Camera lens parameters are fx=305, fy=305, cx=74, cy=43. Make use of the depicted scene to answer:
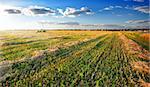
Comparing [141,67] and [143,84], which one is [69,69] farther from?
[141,67]

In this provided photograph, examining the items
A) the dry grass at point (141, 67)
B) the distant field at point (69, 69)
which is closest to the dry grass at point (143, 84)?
the distant field at point (69, 69)

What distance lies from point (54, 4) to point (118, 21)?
5.04 m

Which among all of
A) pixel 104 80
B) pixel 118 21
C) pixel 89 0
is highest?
pixel 89 0

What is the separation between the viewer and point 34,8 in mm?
16359

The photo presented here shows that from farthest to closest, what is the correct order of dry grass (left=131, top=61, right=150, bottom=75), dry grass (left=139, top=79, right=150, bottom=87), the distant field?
dry grass (left=131, top=61, right=150, bottom=75) < dry grass (left=139, top=79, right=150, bottom=87) < the distant field

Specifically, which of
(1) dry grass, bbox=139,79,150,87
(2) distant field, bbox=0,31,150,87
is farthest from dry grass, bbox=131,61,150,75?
(1) dry grass, bbox=139,79,150,87

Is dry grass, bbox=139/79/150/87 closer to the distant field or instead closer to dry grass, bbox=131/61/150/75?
the distant field

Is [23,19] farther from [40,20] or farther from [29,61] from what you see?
[29,61]

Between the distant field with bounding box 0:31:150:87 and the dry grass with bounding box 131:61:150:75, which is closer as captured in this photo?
the distant field with bounding box 0:31:150:87

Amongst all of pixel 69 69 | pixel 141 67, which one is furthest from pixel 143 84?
pixel 69 69

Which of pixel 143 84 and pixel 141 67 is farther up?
pixel 141 67

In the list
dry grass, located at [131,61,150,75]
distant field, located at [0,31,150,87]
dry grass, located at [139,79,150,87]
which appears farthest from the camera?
dry grass, located at [131,61,150,75]

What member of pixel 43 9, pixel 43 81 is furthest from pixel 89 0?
pixel 43 81

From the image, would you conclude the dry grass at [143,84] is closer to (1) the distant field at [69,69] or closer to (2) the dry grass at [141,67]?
(1) the distant field at [69,69]
